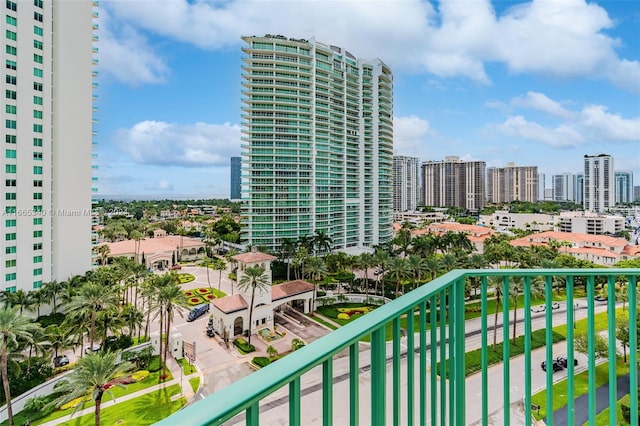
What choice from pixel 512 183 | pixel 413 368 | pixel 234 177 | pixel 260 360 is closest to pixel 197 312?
pixel 260 360

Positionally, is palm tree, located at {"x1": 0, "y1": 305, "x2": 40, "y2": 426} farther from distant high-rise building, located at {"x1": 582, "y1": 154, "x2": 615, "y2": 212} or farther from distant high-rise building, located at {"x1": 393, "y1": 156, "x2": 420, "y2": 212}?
distant high-rise building, located at {"x1": 582, "y1": 154, "x2": 615, "y2": 212}

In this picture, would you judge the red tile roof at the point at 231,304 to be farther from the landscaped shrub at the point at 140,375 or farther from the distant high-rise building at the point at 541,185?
the distant high-rise building at the point at 541,185

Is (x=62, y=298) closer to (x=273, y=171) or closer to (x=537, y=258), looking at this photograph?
(x=273, y=171)

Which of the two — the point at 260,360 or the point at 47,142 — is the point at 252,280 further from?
the point at 47,142

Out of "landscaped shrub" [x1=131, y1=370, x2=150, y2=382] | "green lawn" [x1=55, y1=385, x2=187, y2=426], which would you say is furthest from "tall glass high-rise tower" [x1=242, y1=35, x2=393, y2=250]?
"green lawn" [x1=55, y1=385, x2=187, y2=426]

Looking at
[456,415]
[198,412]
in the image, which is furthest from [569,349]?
[198,412]
